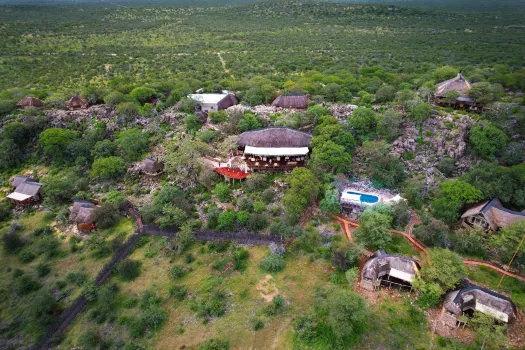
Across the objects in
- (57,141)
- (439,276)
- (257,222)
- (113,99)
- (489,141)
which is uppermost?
(113,99)

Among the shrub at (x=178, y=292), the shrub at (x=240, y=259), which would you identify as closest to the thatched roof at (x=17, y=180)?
the shrub at (x=178, y=292)

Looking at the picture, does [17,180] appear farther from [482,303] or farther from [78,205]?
[482,303]

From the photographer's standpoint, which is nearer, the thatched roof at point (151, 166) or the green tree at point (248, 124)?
the thatched roof at point (151, 166)

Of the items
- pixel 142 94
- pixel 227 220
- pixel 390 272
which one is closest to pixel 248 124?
pixel 227 220

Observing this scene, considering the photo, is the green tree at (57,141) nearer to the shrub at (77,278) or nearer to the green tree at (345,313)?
the shrub at (77,278)

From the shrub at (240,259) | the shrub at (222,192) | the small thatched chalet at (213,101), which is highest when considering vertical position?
the small thatched chalet at (213,101)

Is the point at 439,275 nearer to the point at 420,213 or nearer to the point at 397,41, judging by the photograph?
the point at 420,213
